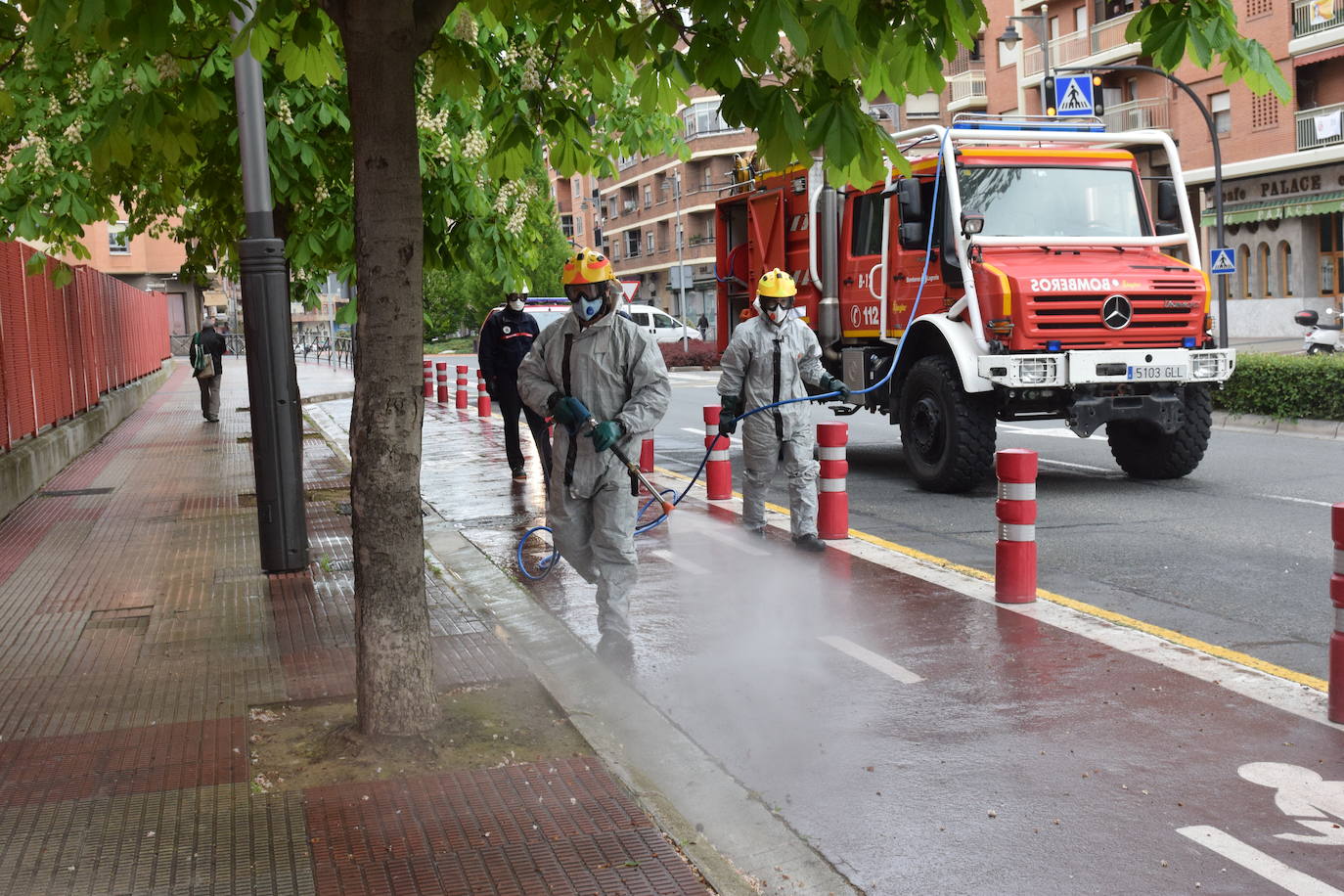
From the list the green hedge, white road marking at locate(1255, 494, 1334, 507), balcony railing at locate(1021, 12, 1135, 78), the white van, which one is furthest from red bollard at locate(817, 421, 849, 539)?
the white van

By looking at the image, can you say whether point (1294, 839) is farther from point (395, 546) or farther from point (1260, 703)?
point (395, 546)

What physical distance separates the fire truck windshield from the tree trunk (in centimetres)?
769

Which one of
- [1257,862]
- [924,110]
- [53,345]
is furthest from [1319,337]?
[924,110]

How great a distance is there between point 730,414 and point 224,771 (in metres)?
5.44

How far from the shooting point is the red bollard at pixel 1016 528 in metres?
7.35

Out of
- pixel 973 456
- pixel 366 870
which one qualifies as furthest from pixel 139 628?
pixel 973 456

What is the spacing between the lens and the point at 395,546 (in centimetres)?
507

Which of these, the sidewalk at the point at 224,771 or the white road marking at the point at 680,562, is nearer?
the sidewalk at the point at 224,771

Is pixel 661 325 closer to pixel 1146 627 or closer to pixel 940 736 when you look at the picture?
pixel 1146 627

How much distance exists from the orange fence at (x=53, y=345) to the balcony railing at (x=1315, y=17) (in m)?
28.9

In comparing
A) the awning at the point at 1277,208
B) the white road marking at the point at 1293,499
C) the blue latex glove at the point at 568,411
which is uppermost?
the awning at the point at 1277,208

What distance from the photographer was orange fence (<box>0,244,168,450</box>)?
13211mm

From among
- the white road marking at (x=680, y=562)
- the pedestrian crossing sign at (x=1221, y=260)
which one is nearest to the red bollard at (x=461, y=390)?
the pedestrian crossing sign at (x=1221, y=260)

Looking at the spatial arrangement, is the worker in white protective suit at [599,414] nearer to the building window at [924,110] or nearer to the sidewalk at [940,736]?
the sidewalk at [940,736]
